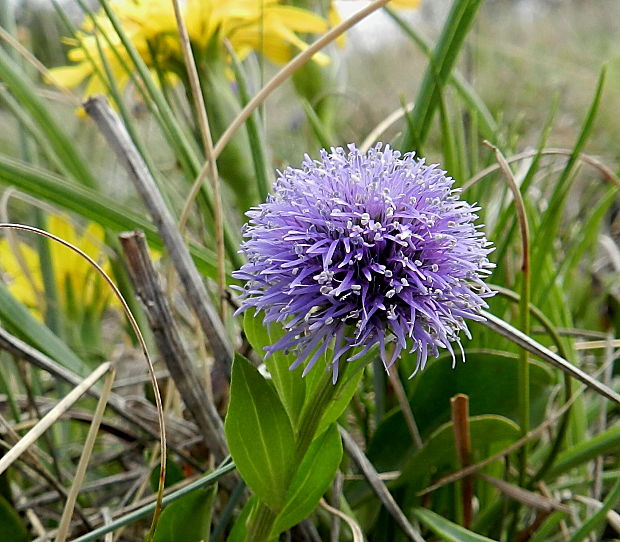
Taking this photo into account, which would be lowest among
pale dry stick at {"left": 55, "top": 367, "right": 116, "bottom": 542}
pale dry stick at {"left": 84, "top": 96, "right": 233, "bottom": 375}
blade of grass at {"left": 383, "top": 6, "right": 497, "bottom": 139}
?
pale dry stick at {"left": 55, "top": 367, "right": 116, "bottom": 542}

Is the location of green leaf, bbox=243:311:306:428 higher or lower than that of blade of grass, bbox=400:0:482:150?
lower

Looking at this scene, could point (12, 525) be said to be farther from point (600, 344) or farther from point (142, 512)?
point (600, 344)

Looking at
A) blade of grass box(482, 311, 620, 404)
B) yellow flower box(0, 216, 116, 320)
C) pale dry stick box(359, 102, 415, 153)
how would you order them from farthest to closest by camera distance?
1. yellow flower box(0, 216, 116, 320)
2. pale dry stick box(359, 102, 415, 153)
3. blade of grass box(482, 311, 620, 404)

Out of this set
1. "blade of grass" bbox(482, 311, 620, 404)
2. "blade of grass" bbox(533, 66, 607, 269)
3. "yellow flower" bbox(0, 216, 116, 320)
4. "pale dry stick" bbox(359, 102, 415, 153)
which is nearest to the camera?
"blade of grass" bbox(482, 311, 620, 404)

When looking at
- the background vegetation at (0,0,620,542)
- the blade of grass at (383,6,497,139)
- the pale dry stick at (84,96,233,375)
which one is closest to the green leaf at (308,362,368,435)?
the background vegetation at (0,0,620,542)

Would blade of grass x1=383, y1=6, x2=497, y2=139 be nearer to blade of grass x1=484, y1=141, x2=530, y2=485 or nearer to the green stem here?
blade of grass x1=484, y1=141, x2=530, y2=485

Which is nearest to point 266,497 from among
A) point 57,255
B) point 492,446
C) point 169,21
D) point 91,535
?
point 91,535

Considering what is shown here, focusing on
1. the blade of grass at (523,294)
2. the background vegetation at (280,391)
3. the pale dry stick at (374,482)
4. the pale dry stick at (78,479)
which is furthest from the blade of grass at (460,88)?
the pale dry stick at (78,479)

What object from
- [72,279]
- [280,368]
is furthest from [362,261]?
[72,279]
